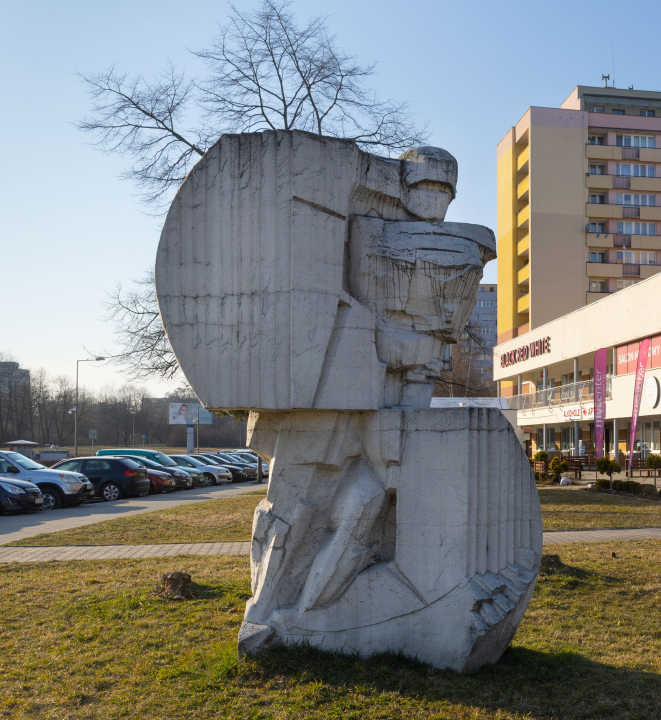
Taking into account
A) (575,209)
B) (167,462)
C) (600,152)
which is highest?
(600,152)

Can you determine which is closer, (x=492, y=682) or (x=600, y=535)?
(x=492, y=682)

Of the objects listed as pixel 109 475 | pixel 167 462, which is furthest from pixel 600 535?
pixel 167 462

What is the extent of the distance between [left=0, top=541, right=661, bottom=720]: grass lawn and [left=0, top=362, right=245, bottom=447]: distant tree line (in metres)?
50.5

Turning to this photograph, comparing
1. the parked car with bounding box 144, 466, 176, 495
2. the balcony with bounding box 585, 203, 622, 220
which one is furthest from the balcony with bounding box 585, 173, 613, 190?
the parked car with bounding box 144, 466, 176, 495

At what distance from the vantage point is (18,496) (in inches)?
620

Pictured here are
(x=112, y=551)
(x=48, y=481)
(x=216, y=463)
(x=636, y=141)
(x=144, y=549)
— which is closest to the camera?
(x=112, y=551)

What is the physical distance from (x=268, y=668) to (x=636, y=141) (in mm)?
50631

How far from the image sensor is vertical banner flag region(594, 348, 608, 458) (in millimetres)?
23344

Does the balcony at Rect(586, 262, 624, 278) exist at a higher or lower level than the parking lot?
higher

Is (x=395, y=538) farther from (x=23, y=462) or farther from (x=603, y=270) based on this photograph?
(x=603, y=270)

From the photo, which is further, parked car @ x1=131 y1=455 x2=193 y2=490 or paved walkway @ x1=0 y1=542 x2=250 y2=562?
parked car @ x1=131 y1=455 x2=193 y2=490

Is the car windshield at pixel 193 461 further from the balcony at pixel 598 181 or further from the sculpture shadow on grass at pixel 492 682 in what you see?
the balcony at pixel 598 181

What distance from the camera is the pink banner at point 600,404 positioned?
76.6 ft

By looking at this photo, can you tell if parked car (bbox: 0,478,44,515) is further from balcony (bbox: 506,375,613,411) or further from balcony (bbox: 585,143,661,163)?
balcony (bbox: 585,143,661,163)
